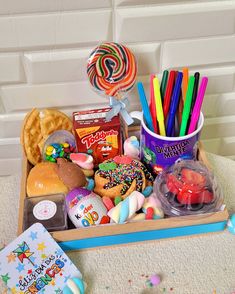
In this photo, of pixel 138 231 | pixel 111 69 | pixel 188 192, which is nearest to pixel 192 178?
pixel 188 192

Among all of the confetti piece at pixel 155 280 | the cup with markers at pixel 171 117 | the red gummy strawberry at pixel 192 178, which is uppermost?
the cup with markers at pixel 171 117

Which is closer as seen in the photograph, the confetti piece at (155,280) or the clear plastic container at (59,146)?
the confetti piece at (155,280)

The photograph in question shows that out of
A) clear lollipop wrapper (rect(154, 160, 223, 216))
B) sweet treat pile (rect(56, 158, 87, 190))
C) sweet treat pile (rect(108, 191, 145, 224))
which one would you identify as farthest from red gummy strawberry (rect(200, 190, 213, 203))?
sweet treat pile (rect(56, 158, 87, 190))

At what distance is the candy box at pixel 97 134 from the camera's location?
74 cm

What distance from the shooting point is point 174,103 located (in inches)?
27.0

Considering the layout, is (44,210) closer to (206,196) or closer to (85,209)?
(85,209)

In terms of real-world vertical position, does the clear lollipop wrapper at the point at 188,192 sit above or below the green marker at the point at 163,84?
below

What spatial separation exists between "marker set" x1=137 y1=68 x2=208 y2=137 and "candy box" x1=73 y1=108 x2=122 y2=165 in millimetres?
76

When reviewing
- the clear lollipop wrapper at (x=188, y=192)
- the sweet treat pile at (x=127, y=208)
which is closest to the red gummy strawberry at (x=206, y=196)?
the clear lollipop wrapper at (x=188, y=192)

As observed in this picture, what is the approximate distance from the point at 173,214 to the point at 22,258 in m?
0.26

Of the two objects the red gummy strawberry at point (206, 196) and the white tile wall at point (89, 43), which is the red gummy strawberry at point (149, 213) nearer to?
the red gummy strawberry at point (206, 196)

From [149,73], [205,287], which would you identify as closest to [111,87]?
[149,73]

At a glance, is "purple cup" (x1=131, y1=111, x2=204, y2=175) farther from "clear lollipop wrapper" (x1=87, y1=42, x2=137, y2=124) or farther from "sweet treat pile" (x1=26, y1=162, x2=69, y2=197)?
"sweet treat pile" (x1=26, y1=162, x2=69, y2=197)

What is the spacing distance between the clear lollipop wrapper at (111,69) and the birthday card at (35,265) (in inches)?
10.4
